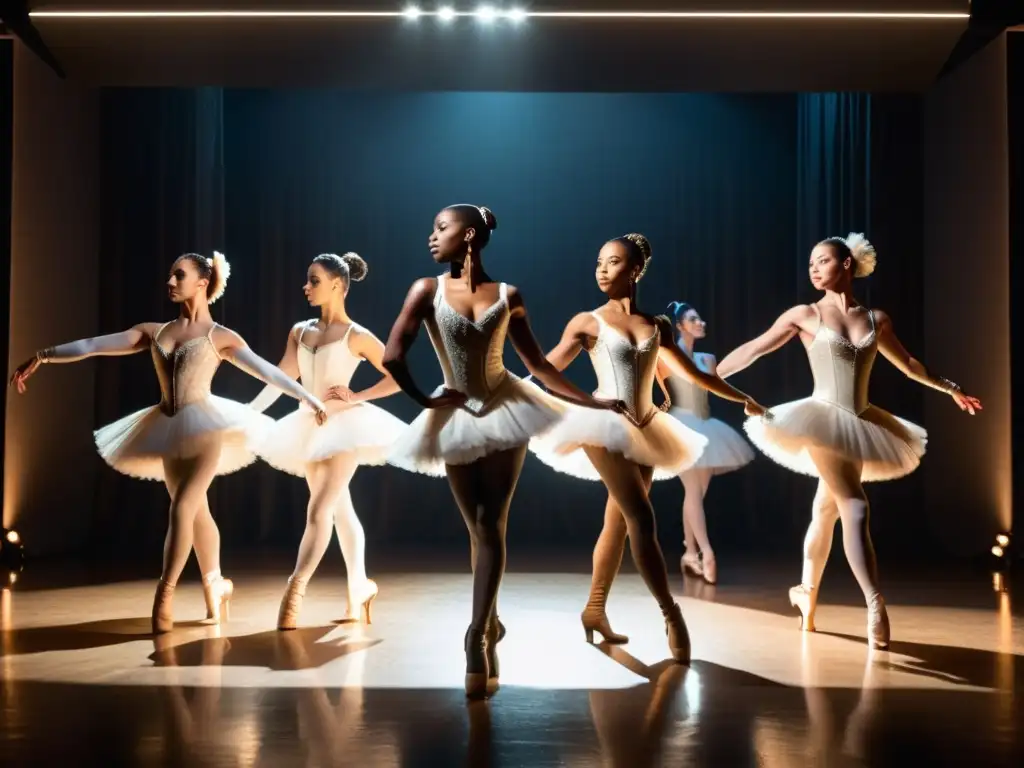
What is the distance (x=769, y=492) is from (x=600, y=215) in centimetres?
255

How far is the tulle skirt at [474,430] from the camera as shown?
3.37 meters

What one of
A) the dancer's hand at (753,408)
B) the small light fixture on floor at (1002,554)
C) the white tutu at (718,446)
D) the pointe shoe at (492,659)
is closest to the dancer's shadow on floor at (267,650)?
the pointe shoe at (492,659)

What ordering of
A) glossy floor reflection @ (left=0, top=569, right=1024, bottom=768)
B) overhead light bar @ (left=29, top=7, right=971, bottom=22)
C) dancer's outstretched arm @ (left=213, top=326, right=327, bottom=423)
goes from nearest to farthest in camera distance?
glossy floor reflection @ (left=0, top=569, right=1024, bottom=768) < dancer's outstretched arm @ (left=213, top=326, right=327, bottom=423) < overhead light bar @ (left=29, top=7, right=971, bottom=22)

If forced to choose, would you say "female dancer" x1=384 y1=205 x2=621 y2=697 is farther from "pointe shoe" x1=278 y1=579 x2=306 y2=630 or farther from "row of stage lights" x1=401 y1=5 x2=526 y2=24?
"row of stage lights" x1=401 y1=5 x2=526 y2=24

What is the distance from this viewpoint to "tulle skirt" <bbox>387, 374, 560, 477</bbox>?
11.1ft

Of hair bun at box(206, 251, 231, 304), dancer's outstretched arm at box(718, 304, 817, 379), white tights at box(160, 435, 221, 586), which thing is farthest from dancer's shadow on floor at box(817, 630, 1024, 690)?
hair bun at box(206, 251, 231, 304)

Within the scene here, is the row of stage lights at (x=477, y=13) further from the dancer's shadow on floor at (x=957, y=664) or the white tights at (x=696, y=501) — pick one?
the dancer's shadow on floor at (x=957, y=664)

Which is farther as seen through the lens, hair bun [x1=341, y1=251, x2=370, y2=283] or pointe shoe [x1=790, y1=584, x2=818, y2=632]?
hair bun [x1=341, y1=251, x2=370, y2=283]

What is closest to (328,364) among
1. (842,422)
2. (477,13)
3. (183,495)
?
(183,495)

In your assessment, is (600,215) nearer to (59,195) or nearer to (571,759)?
(59,195)

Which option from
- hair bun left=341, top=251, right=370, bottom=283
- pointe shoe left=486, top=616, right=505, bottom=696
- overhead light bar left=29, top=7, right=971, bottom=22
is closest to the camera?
pointe shoe left=486, top=616, right=505, bottom=696

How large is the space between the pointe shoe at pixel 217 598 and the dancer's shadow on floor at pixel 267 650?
1.17 ft

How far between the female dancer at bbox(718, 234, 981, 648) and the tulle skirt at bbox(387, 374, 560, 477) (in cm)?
112

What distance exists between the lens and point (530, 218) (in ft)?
28.2
